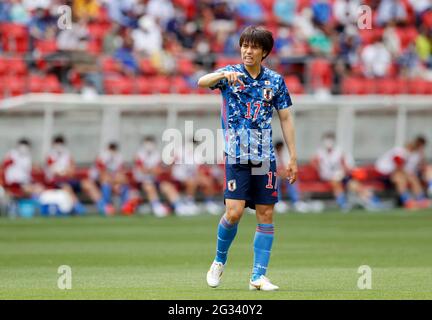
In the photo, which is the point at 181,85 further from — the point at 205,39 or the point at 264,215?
the point at 264,215

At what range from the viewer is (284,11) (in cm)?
3103

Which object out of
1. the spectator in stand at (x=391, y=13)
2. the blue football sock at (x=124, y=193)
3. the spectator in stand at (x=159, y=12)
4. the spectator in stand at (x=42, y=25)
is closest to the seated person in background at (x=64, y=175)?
the blue football sock at (x=124, y=193)

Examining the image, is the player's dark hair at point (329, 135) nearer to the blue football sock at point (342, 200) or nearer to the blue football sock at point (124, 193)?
the blue football sock at point (342, 200)

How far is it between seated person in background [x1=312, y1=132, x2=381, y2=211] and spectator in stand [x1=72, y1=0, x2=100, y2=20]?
660cm

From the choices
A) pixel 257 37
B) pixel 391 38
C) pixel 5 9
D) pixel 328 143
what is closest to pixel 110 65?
pixel 5 9

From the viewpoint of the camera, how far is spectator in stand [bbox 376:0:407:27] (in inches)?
1254

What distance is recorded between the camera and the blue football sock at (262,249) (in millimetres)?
10742

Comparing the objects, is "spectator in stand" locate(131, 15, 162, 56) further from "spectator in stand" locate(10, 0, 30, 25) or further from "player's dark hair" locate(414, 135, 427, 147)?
"player's dark hair" locate(414, 135, 427, 147)

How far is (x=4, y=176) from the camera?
2600 centimetres

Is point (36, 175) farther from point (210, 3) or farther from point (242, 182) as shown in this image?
point (242, 182)

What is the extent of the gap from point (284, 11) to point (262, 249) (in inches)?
823

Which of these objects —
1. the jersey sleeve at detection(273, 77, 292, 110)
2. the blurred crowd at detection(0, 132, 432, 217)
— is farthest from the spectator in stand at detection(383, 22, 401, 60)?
the jersey sleeve at detection(273, 77, 292, 110)

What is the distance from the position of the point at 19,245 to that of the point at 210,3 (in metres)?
14.1
